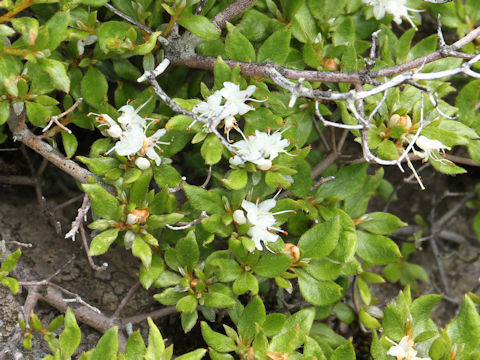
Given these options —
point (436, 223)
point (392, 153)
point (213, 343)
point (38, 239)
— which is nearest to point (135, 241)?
point (213, 343)

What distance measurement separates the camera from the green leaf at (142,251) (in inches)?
76.7

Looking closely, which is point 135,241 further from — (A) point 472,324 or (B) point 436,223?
(B) point 436,223

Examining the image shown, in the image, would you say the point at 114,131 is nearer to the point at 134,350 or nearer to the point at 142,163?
the point at 142,163

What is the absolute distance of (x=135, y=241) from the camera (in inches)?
78.0

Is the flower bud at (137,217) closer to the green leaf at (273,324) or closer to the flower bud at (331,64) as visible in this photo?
the green leaf at (273,324)

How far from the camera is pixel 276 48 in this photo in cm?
212

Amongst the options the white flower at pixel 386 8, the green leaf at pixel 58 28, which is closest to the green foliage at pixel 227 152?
the green leaf at pixel 58 28

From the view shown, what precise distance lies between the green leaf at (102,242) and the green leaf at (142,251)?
77 millimetres

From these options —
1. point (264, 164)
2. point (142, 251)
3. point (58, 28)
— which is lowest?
point (142, 251)

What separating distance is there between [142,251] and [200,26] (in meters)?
0.83

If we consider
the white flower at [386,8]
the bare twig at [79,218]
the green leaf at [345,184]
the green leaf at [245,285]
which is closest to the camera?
the bare twig at [79,218]

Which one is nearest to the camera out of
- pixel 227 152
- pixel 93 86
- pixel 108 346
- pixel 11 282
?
pixel 108 346

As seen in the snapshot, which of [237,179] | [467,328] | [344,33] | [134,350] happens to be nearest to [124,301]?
[134,350]

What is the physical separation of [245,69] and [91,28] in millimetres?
586
